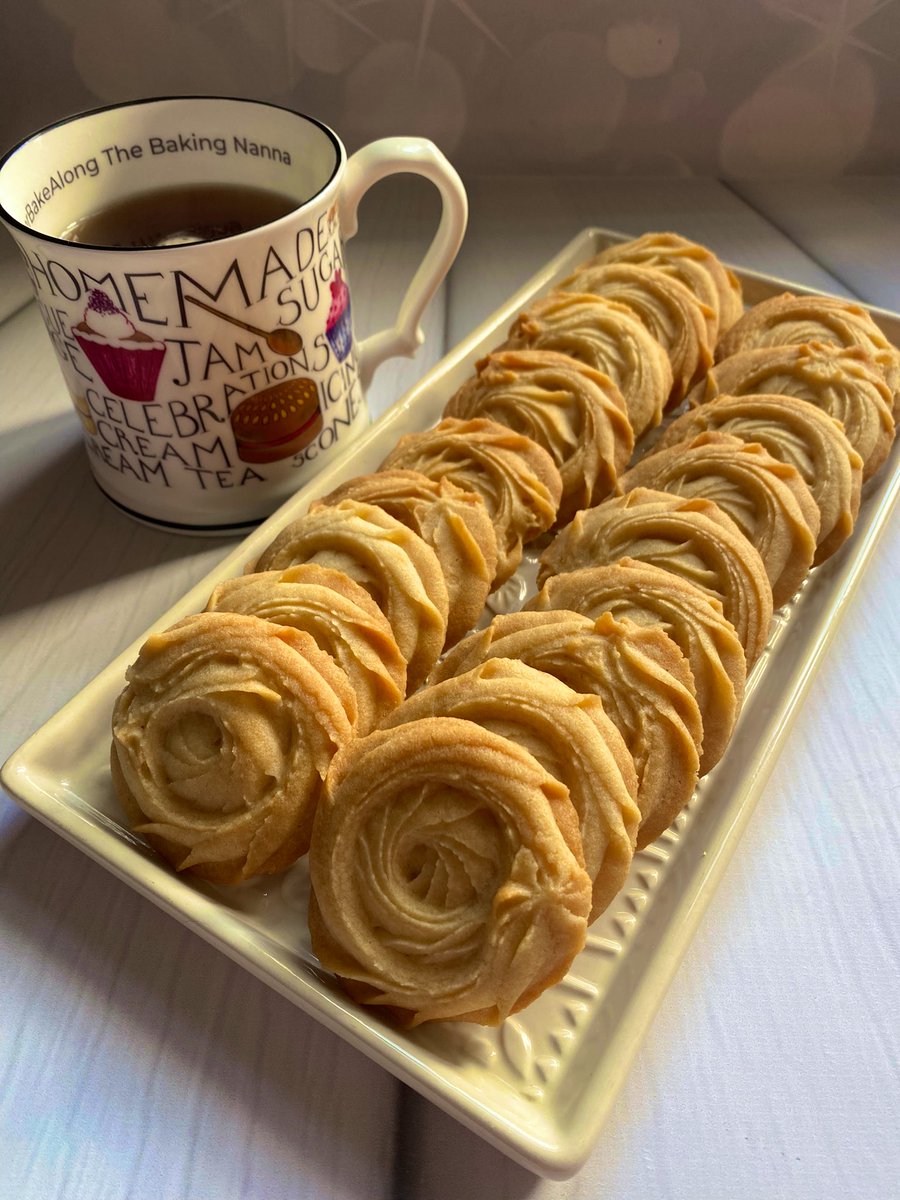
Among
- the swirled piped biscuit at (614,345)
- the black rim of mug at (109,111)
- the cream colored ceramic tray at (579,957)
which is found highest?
the black rim of mug at (109,111)

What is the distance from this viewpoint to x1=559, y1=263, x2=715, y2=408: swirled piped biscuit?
1.20 metres

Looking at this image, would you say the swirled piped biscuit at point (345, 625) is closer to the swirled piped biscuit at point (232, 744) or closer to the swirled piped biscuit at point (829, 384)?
the swirled piped biscuit at point (232, 744)

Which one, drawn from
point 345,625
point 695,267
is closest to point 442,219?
point 695,267

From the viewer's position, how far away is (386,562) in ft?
2.91

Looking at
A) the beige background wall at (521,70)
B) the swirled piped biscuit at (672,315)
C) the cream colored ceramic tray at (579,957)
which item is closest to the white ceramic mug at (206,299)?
the cream colored ceramic tray at (579,957)

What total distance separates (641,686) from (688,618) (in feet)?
0.32

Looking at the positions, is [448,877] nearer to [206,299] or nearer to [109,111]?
[206,299]

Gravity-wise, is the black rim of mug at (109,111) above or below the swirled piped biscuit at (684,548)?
above

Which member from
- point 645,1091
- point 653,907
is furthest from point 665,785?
point 645,1091

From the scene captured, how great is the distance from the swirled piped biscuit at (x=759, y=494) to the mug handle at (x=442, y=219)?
0.38 m

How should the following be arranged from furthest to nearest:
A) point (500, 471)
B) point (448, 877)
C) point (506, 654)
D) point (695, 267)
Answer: point (695, 267)
point (500, 471)
point (506, 654)
point (448, 877)

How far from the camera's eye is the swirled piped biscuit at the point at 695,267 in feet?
4.13

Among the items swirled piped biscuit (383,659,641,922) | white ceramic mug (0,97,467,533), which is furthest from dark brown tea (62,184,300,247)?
swirled piped biscuit (383,659,641,922)

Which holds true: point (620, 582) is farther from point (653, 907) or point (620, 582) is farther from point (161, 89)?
point (161, 89)
